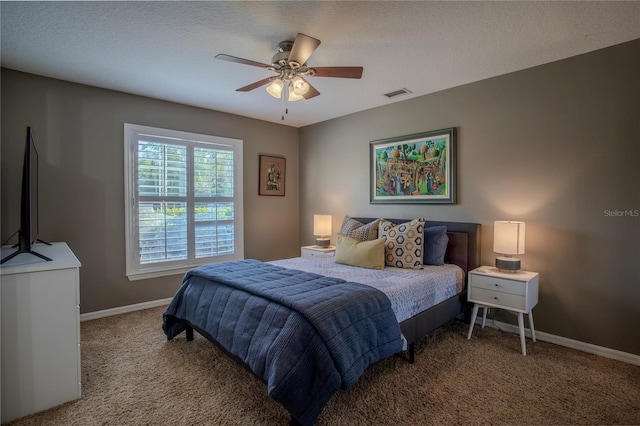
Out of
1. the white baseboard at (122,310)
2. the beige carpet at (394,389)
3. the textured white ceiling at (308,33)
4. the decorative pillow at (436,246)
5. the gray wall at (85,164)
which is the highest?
the textured white ceiling at (308,33)

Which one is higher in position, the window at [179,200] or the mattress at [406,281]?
the window at [179,200]

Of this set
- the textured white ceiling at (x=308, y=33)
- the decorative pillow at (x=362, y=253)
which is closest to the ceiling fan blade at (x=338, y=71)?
the textured white ceiling at (x=308, y=33)

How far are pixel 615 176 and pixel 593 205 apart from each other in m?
0.27

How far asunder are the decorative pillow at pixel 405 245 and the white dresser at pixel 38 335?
2581 mm

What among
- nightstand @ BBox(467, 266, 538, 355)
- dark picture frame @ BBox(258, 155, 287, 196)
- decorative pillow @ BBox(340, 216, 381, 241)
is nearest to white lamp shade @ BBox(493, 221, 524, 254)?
nightstand @ BBox(467, 266, 538, 355)

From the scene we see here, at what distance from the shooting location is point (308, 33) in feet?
7.63

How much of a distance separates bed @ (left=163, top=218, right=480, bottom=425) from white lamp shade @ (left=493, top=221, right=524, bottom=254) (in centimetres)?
67

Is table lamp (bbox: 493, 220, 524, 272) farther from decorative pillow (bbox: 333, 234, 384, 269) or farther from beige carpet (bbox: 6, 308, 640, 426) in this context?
decorative pillow (bbox: 333, 234, 384, 269)

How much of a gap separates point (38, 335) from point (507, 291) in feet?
11.3

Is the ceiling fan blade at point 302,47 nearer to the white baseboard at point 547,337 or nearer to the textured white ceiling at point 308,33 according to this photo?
the textured white ceiling at point 308,33

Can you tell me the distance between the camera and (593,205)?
262 cm

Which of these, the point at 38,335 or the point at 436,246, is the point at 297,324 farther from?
the point at 436,246

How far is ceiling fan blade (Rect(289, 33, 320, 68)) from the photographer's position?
2018 mm

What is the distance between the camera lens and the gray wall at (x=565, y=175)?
2488 mm
